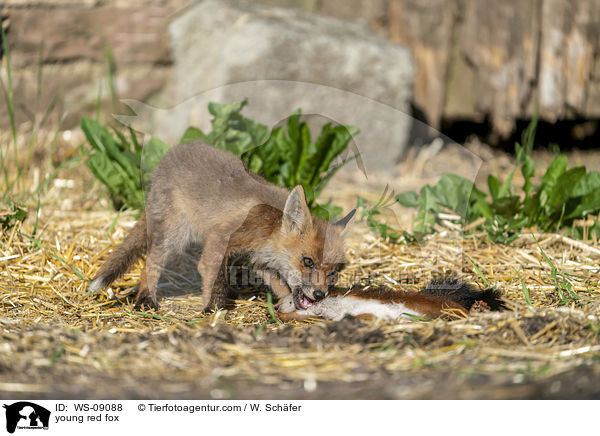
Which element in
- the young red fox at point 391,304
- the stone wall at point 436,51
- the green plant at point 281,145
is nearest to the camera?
the young red fox at point 391,304

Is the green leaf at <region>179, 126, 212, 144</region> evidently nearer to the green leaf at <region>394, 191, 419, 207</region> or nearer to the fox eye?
the fox eye

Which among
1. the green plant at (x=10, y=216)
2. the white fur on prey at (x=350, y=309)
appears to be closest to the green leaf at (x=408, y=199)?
the white fur on prey at (x=350, y=309)

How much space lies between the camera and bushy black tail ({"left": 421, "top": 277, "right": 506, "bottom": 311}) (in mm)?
3645

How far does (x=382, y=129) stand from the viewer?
290 inches

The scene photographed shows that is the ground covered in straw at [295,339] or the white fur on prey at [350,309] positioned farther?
the white fur on prey at [350,309]

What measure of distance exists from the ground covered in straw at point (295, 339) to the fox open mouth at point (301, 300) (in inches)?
8.6

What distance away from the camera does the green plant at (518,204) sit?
16.3ft

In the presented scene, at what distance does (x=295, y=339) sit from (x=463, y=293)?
4.37ft

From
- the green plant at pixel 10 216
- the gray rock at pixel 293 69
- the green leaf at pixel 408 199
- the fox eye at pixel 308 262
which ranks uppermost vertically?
the gray rock at pixel 293 69

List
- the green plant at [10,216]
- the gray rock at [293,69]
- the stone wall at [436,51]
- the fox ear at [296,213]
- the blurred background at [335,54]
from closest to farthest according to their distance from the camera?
the fox ear at [296,213]
the green plant at [10,216]
the gray rock at [293,69]
the blurred background at [335,54]
the stone wall at [436,51]

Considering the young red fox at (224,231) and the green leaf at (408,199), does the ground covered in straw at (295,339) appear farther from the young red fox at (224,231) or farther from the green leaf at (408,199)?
the green leaf at (408,199)

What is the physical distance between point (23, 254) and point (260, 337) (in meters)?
2.37
